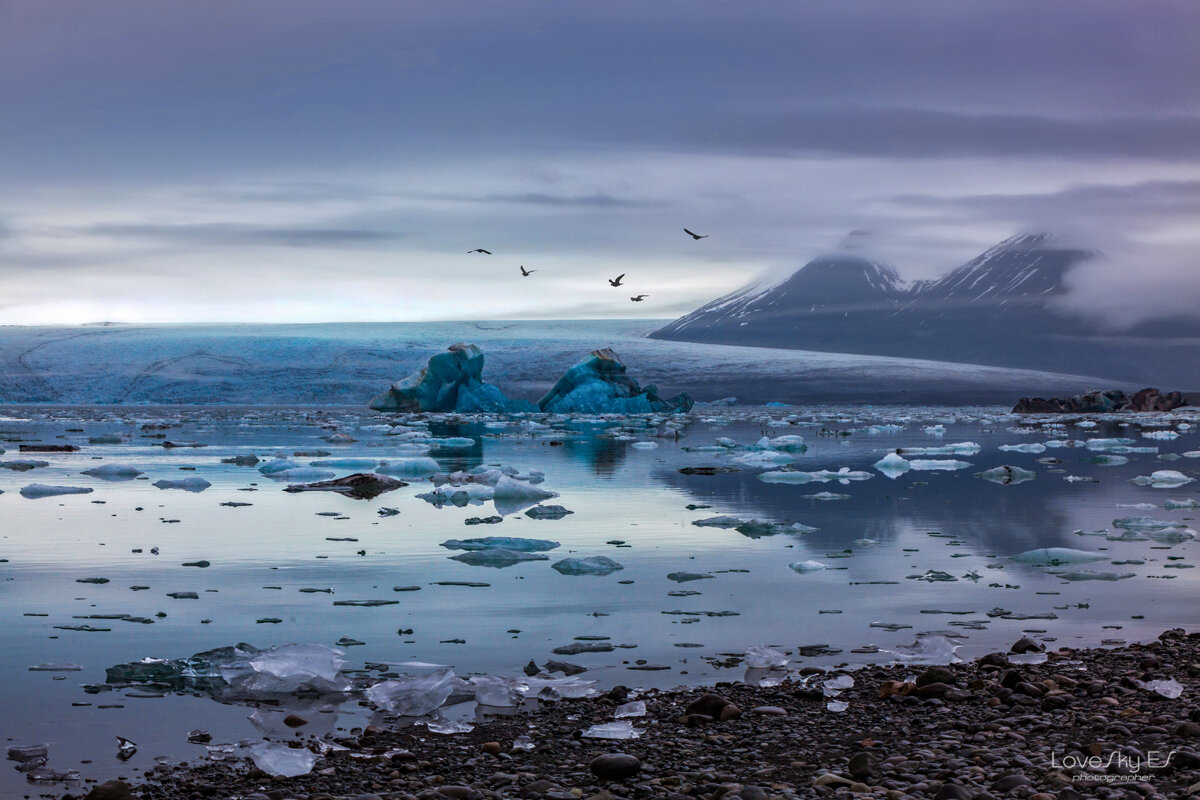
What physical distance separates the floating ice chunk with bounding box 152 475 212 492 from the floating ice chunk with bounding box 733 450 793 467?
6.82 meters

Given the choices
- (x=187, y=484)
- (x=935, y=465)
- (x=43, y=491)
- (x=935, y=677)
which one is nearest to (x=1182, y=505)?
(x=935, y=465)

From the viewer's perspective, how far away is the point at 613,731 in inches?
130

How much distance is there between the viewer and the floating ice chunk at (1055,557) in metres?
6.57

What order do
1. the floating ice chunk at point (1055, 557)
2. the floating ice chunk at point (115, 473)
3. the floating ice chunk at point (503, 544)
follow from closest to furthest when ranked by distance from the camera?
the floating ice chunk at point (1055, 557) → the floating ice chunk at point (503, 544) → the floating ice chunk at point (115, 473)

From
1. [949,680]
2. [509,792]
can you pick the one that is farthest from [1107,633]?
[509,792]

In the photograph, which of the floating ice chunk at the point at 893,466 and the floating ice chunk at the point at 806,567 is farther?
the floating ice chunk at the point at 893,466

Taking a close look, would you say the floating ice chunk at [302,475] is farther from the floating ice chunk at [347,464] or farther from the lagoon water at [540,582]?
the floating ice chunk at [347,464]

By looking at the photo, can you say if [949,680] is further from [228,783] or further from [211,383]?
[211,383]

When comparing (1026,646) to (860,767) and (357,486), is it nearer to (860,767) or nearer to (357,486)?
(860,767)

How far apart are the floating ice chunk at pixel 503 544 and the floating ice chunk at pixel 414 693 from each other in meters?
3.18

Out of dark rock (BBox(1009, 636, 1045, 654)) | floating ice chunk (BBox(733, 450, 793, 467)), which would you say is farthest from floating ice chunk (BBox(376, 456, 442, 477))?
dark rock (BBox(1009, 636, 1045, 654))

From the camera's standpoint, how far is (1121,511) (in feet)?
30.5

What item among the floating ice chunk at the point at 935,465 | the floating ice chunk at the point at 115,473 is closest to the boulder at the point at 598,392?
the floating ice chunk at the point at 935,465

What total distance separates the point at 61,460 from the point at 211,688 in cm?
1208
